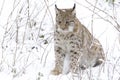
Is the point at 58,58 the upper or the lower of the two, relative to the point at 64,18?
lower

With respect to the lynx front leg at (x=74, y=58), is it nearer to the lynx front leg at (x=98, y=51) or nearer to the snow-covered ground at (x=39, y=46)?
the snow-covered ground at (x=39, y=46)

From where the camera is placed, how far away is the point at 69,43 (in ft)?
20.8

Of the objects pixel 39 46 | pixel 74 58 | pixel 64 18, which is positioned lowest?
pixel 74 58

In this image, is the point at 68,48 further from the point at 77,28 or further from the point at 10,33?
the point at 10,33

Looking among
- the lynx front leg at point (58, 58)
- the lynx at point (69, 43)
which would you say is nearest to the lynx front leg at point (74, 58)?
the lynx at point (69, 43)

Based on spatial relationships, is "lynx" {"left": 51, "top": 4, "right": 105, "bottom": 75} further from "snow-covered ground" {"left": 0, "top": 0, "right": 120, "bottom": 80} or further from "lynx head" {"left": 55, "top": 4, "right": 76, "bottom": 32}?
"snow-covered ground" {"left": 0, "top": 0, "right": 120, "bottom": 80}

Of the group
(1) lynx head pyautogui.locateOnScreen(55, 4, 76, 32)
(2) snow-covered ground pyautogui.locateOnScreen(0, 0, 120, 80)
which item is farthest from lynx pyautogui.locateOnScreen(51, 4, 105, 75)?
(2) snow-covered ground pyautogui.locateOnScreen(0, 0, 120, 80)

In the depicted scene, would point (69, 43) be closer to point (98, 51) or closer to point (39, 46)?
point (98, 51)

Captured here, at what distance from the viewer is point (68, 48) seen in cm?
635

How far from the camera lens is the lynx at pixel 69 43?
240 inches

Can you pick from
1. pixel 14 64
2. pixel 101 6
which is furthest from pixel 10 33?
pixel 101 6

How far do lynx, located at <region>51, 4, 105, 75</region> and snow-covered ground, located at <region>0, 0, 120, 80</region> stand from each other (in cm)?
14

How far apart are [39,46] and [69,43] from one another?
75 centimetres

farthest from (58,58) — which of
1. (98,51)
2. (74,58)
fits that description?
(98,51)
